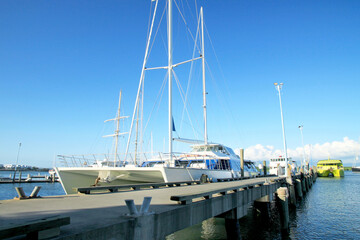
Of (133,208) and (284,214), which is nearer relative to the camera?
(133,208)

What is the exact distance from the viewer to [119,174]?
15609 millimetres

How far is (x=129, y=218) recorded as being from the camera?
4.42 meters

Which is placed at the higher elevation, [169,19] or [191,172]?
[169,19]

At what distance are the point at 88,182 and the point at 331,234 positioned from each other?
14.9 metres

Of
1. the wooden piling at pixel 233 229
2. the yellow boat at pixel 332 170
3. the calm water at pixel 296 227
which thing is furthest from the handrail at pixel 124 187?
the yellow boat at pixel 332 170

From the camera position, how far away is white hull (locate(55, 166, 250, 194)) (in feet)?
46.2

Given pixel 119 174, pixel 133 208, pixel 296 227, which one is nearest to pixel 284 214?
pixel 296 227

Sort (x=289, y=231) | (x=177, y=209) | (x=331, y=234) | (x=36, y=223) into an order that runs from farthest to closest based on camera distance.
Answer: (x=289, y=231)
(x=331, y=234)
(x=177, y=209)
(x=36, y=223)

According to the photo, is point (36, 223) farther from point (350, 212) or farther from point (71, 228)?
point (350, 212)

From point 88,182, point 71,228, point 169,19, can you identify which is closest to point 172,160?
point 88,182

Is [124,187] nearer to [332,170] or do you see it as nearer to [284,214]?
[284,214]

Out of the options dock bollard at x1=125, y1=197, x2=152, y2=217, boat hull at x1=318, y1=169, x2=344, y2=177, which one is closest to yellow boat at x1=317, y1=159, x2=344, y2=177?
boat hull at x1=318, y1=169, x2=344, y2=177

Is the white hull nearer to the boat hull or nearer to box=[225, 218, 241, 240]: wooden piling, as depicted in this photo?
box=[225, 218, 241, 240]: wooden piling

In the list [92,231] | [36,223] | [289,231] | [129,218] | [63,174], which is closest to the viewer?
[36,223]
